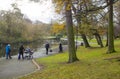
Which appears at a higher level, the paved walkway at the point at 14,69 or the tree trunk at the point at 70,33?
the tree trunk at the point at 70,33

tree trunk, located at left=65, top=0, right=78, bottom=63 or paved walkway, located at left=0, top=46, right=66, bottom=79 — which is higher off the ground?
tree trunk, located at left=65, top=0, right=78, bottom=63

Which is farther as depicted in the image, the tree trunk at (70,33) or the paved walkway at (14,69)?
the tree trunk at (70,33)

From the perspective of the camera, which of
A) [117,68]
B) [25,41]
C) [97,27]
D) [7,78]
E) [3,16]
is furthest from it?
[25,41]

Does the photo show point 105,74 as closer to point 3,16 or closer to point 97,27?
point 97,27

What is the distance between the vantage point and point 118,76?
36.9 feet

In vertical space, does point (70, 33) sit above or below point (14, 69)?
above

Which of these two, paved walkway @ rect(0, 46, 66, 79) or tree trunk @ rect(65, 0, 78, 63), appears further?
tree trunk @ rect(65, 0, 78, 63)

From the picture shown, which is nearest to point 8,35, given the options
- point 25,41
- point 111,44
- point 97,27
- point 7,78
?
point 25,41

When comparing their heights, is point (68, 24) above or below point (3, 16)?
below

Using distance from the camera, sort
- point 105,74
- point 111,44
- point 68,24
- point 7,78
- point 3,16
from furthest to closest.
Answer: point 3,16, point 111,44, point 68,24, point 7,78, point 105,74

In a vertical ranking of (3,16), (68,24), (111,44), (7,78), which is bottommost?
(7,78)

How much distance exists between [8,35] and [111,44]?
69640 millimetres

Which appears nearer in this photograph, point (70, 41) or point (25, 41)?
point (70, 41)

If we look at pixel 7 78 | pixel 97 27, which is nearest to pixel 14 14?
pixel 97 27
